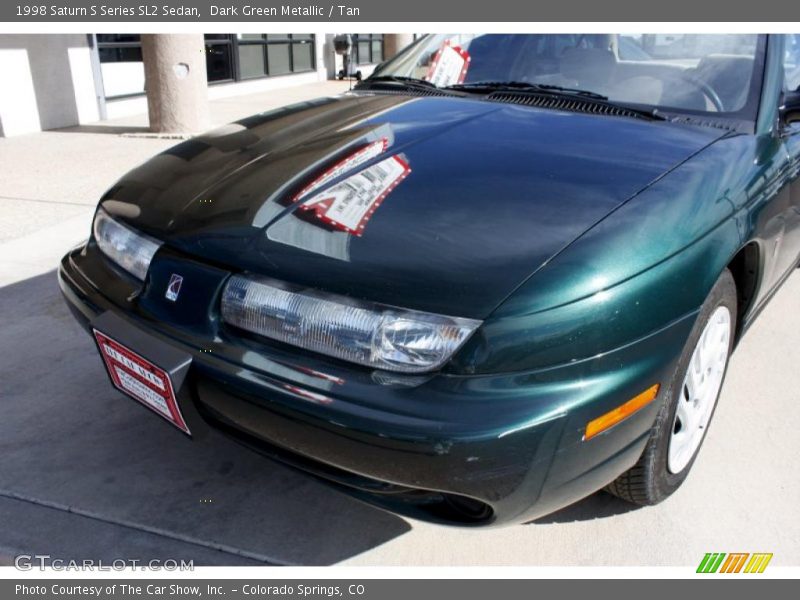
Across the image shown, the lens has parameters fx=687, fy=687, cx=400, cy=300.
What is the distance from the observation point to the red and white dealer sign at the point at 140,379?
6.17 feet

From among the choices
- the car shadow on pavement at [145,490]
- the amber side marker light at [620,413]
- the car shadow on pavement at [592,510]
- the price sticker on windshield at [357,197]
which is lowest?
the car shadow on pavement at [145,490]

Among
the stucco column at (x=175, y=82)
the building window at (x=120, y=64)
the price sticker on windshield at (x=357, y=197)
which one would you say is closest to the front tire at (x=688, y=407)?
the price sticker on windshield at (x=357, y=197)

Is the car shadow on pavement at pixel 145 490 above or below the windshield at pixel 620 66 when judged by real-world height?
below

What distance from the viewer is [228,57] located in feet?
35.5

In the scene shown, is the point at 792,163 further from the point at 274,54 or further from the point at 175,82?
the point at 274,54

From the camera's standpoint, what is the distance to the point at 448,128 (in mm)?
2389

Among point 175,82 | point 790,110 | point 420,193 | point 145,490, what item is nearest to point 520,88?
point 790,110

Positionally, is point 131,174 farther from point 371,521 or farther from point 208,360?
point 371,521

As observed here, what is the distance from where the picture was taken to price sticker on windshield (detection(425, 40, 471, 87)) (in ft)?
9.98

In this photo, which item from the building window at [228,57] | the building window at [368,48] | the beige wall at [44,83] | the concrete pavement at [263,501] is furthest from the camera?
the building window at [368,48]

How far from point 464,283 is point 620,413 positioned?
1.63 ft

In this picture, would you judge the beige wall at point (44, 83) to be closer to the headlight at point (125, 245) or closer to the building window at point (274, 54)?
the building window at point (274, 54)

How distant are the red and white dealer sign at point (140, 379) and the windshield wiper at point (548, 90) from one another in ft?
5.81

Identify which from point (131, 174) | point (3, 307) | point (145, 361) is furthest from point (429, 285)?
point (3, 307)
